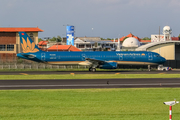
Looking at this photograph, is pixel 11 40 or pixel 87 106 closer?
pixel 87 106

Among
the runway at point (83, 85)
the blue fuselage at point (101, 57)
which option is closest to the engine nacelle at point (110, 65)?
the blue fuselage at point (101, 57)

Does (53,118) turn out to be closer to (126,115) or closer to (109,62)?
(126,115)

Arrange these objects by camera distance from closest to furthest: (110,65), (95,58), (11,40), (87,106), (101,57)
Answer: (87,106) < (110,65) < (101,57) < (95,58) < (11,40)

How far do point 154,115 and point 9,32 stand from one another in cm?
7821

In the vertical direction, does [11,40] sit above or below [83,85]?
above

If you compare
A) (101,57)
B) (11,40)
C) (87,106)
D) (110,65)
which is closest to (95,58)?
(101,57)

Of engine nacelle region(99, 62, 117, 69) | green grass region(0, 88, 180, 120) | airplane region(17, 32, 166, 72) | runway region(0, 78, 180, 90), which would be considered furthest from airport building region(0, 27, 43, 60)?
green grass region(0, 88, 180, 120)

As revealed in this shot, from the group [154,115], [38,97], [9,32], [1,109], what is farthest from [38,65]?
[154,115]

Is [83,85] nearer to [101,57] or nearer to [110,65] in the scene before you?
[110,65]

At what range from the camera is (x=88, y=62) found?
48.0 metres

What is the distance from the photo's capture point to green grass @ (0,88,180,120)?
13.3 metres

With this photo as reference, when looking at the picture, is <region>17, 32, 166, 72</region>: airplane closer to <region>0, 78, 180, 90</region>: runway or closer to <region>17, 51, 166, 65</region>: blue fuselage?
<region>17, 51, 166, 65</region>: blue fuselage

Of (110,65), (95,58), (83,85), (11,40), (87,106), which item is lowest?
(87,106)

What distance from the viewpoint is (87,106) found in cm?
1568
